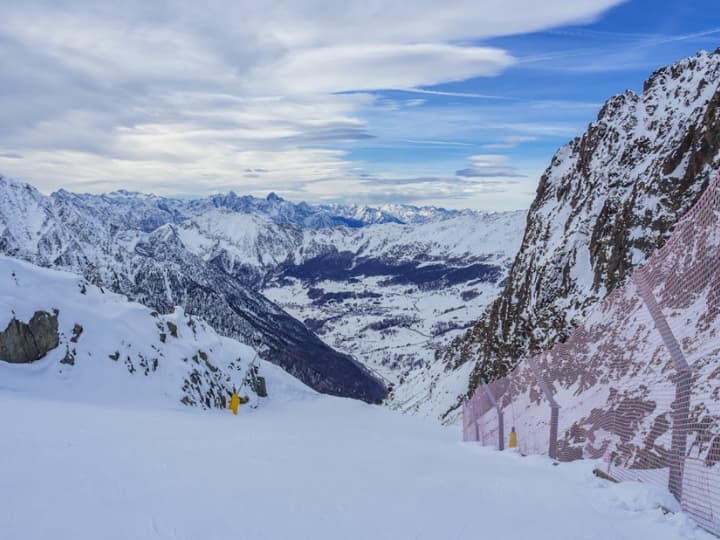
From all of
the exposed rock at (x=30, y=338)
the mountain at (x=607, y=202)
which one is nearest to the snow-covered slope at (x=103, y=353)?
the exposed rock at (x=30, y=338)

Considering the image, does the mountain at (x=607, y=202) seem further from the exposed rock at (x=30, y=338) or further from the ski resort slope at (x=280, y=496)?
the exposed rock at (x=30, y=338)

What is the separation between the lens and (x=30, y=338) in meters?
27.2

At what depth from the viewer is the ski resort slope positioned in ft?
19.6

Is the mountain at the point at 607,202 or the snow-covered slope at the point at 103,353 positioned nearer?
the snow-covered slope at the point at 103,353

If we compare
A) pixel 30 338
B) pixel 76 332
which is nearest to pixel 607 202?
pixel 76 332

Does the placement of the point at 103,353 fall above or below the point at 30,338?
below

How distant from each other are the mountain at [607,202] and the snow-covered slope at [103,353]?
25446mm

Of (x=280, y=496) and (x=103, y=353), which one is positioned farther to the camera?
(x=103, y=353)

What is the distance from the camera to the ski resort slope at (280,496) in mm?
5961

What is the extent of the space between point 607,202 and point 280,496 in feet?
151

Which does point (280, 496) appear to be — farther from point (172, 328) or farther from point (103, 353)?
point (172, 328)

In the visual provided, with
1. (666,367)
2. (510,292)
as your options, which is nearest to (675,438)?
(666,367)

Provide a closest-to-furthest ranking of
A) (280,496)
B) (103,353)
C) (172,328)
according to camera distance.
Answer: (280,496) → (103,353) → (172,328)

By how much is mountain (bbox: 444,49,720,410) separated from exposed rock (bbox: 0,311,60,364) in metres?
31.6
